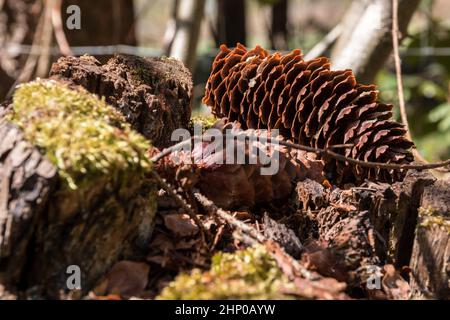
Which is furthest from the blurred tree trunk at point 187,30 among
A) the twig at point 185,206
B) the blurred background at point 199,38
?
the twig at point 185,206

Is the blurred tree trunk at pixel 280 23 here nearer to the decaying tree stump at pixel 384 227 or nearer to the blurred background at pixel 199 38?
the blurred background at pixel 199 38

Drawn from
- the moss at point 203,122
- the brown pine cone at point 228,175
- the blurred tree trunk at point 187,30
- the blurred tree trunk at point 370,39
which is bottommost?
Result: the brown pine cone at point 228,175

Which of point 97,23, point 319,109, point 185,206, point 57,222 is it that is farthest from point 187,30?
point 57,222

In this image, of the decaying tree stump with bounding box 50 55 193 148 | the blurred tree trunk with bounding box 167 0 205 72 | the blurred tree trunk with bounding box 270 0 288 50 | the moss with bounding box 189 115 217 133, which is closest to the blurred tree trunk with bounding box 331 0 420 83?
the blurred tree trunk with bounding box 167 0 205 72

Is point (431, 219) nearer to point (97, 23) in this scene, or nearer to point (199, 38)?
point (199, 38)

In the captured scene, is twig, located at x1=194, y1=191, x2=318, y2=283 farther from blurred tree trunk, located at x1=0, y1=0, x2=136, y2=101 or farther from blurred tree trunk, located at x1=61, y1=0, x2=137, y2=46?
blurred tree trunk, located at x1=61, y1=0, x2=137, y2=46

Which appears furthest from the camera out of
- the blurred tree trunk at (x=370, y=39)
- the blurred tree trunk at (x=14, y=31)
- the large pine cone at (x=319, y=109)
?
the blurred tree trunk at (x=14, y=31)
